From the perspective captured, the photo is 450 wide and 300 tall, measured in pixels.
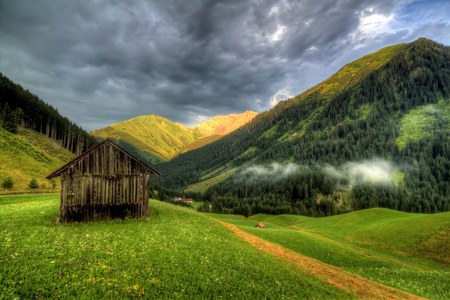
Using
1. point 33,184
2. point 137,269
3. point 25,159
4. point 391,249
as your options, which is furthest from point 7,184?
point 391,249

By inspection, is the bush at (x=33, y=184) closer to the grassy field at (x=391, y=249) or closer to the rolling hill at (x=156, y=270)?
the rolling hill at (x=156, y=270)

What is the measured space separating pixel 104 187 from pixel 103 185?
0.96 feet

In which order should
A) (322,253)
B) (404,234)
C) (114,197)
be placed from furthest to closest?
1. (404,234)
2. (322,253)
3. (114,197)

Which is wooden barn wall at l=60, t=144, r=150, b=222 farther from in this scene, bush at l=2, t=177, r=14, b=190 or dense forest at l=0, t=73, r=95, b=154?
dense forest at l=0, t=73, r=95, b=154

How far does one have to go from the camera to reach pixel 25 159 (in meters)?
95.7

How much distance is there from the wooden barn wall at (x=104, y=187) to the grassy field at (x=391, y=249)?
2344 cm

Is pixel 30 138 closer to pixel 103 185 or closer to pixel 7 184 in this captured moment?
pixel 7 184

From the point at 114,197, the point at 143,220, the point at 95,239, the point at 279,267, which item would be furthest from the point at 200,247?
the point at 114,197

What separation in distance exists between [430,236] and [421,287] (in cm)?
2671

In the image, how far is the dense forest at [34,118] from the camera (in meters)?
116

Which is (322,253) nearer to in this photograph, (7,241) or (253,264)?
(253,264)

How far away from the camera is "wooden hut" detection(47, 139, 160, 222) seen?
3088 centimetres

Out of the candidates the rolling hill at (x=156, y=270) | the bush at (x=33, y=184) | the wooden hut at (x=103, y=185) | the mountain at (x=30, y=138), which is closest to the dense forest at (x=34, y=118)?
the mountain at (x=30, y=138)

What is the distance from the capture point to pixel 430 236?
155ft
